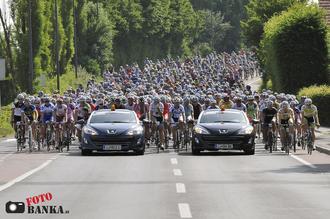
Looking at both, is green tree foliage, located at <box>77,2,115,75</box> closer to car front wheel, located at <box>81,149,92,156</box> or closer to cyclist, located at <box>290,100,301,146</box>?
cyclist, located at <box>290,100,301,146</box>

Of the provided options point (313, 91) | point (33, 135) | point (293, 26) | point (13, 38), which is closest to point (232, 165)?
point (33, 135)

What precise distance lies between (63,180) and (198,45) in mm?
153327

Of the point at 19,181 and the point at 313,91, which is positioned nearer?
the point at 19,181

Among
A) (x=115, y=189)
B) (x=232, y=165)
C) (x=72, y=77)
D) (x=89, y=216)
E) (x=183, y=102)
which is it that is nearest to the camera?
(x=89, y=216)

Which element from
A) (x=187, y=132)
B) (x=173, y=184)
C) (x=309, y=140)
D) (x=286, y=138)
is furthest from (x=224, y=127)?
(x=173, y=184)

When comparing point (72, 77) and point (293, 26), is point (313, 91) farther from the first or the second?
point (72, 77)

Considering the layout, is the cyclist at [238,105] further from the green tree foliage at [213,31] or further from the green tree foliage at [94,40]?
the green tree foliage at [213,31]

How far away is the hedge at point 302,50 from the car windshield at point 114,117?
25.0m

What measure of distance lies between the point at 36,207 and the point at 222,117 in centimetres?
1627

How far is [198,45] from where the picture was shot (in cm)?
17412

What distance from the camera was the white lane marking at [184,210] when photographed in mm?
14586

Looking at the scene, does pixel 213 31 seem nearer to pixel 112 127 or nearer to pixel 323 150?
pixel 323 150

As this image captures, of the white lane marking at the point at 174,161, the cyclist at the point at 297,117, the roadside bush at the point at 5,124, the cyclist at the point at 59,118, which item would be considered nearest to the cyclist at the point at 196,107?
the cyclist at the point at 297,117

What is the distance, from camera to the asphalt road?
15.3 metres
